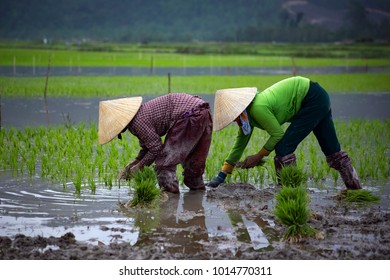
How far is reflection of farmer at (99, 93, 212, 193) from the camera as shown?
539 centimetres

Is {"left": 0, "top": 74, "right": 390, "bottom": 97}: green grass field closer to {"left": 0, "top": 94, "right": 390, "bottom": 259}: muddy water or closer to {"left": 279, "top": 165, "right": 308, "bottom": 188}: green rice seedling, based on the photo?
{"left": 0, "top": 94, "right": 390, "bottom": 259}: muddy water

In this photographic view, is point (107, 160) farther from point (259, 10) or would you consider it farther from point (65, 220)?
point (259, 10)

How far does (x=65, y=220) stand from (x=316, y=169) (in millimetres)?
2649

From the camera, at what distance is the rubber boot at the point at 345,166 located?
18.9 feet

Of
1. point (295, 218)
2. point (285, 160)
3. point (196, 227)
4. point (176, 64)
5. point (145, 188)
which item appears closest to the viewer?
point (295, 218)

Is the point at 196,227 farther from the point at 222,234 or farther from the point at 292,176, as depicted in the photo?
the point at 292,176

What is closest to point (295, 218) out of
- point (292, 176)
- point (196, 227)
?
point (196, 227)

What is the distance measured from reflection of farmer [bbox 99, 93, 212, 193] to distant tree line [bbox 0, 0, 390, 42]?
3662 cm

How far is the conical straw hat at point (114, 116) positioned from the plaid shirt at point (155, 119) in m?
0.06

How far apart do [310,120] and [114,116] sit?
1420mm

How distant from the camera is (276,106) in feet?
18.2

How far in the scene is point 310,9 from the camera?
73.8 meters

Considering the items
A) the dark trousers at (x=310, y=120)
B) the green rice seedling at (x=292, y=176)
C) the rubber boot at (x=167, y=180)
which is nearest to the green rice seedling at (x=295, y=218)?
the green rice seedling at (x=292, y=176)
